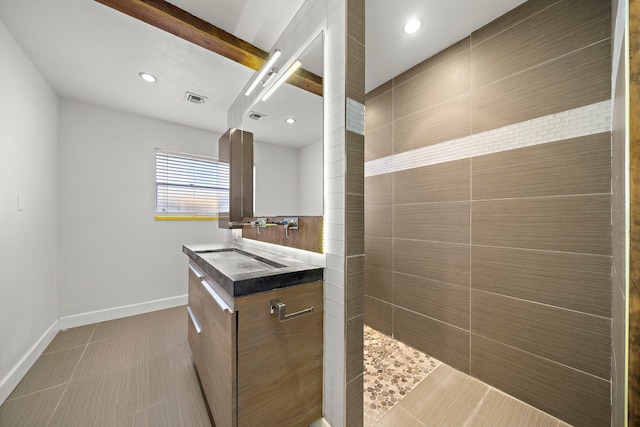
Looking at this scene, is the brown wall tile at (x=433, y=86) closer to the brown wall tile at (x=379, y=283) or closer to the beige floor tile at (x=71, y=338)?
the brown wall tile at (x=379, y=283)

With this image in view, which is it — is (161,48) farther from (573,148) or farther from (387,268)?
(573,148)

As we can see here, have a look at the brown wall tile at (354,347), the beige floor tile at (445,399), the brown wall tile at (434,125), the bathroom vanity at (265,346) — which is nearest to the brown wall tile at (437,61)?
the brown wall tile at (434,125)

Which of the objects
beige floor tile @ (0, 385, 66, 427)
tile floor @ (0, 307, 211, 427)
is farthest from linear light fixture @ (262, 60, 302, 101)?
beige floor tile @ (0, 385, 66, 427)

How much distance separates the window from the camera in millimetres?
3100

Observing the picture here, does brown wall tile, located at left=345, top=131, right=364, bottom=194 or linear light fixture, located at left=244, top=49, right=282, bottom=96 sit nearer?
brown wall tile, located at left=345, top=131, right=364, bottom=194

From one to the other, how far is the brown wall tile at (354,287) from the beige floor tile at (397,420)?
71cm

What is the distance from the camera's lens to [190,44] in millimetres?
1780

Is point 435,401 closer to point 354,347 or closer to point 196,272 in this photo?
point 354,347

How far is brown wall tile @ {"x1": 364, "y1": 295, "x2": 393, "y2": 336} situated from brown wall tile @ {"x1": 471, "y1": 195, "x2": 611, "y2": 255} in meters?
1.07

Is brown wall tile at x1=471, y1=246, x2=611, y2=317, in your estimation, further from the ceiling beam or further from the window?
the window

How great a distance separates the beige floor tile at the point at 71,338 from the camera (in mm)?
2139

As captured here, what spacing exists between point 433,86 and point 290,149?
133cm

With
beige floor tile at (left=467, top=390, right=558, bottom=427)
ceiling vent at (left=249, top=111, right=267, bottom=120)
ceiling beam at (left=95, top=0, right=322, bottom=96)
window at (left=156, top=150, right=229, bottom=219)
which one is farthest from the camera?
window at (left=156, top=150, right=229, bottom=219)

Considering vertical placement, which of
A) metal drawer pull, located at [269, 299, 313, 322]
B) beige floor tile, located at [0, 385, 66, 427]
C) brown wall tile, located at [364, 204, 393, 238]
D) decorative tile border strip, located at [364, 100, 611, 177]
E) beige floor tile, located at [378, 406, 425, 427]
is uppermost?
decorative tile border strip, located at [364, 100, 611, 177]
